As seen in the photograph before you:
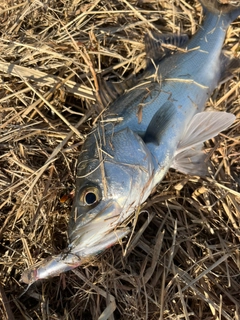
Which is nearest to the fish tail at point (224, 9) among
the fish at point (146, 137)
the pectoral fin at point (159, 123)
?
the fish at point (146, 137)

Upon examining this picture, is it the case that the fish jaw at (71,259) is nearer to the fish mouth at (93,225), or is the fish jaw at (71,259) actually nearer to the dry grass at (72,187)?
the fish mouth at (93,225)

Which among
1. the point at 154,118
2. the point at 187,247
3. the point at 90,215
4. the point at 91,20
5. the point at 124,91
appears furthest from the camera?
the point at 91,20

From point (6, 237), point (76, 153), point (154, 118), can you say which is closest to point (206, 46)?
point (154, 118)

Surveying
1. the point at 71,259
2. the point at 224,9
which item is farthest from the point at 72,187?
the point at 224,9

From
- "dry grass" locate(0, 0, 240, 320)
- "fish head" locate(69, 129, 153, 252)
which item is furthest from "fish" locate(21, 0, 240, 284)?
"dry grass" locate(0, 0, 240, 320)

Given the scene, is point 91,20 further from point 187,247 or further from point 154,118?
point 187,247

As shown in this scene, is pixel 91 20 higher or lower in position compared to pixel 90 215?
higher

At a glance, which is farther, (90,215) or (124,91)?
(124,91)

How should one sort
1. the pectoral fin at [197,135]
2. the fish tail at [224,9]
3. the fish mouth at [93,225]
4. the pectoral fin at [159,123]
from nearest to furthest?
the fish mouth at [93,225], the pectoral fin at [159,123], the pectoral fin at [197,135], the fish tail at [224,9]

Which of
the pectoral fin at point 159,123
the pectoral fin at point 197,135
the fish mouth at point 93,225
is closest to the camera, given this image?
the fish mouth at point 93,225
